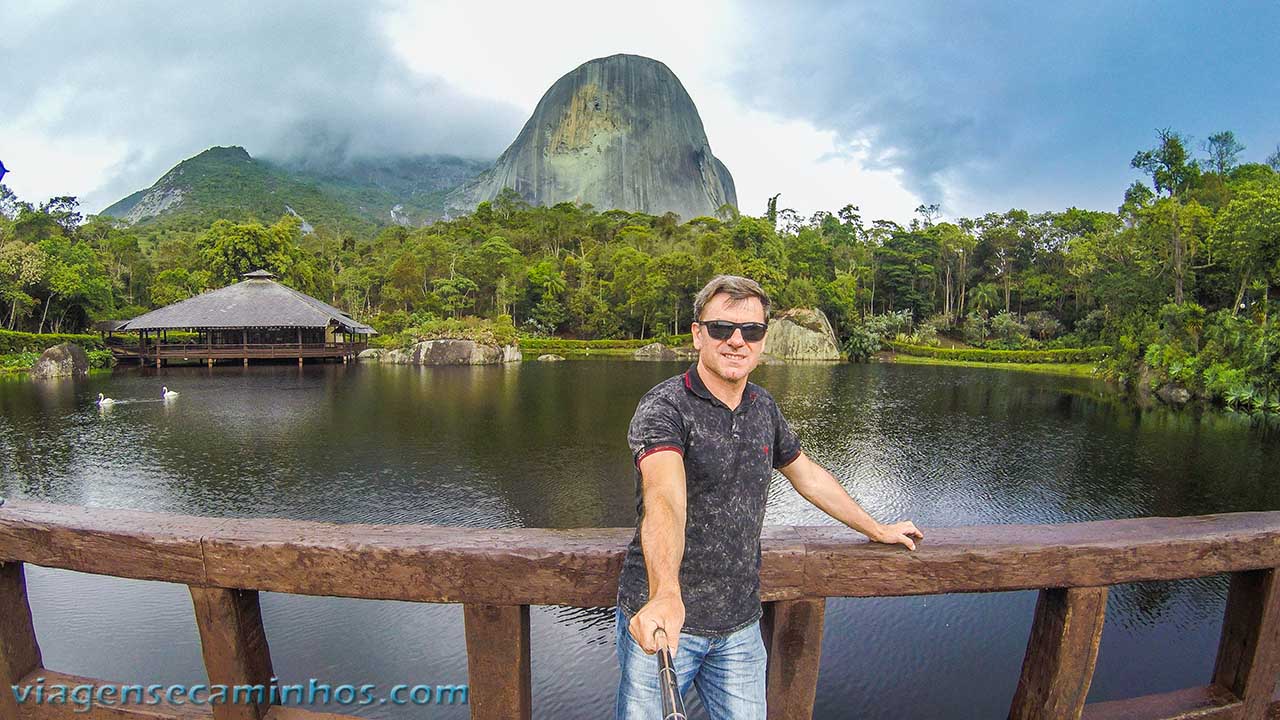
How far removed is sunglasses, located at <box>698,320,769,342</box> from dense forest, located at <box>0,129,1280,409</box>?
89.7ft

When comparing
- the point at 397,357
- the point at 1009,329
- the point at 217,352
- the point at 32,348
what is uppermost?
the point at 1009,329

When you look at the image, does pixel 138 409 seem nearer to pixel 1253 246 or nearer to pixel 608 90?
pixel 1253 246

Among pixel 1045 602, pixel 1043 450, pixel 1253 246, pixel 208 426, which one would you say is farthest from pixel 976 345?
pixel 1045 602

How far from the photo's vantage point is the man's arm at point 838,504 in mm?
1652

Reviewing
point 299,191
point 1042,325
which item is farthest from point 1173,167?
point 299,191

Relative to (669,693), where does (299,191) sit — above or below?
Result: above

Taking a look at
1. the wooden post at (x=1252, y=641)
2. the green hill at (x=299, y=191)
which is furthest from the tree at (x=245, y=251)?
the wooden post at (x=1252, y=641)

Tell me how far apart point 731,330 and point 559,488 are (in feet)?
26.7

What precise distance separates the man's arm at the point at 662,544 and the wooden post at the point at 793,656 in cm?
38

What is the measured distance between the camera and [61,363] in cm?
2438

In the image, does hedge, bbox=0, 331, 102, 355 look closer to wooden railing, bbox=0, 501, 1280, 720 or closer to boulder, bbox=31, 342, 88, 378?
boulder, bbox=31, 342, 88, 378

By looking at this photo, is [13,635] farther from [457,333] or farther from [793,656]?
[457,333]

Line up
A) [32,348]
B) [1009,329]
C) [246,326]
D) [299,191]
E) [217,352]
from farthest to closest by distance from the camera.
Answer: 1. [299,191]
2. [1009,329]
3. [217,352]
4. [246,326]
5. [32,348]

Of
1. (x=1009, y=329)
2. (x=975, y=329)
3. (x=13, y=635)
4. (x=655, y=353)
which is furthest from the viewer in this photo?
(x=975, y=329)
